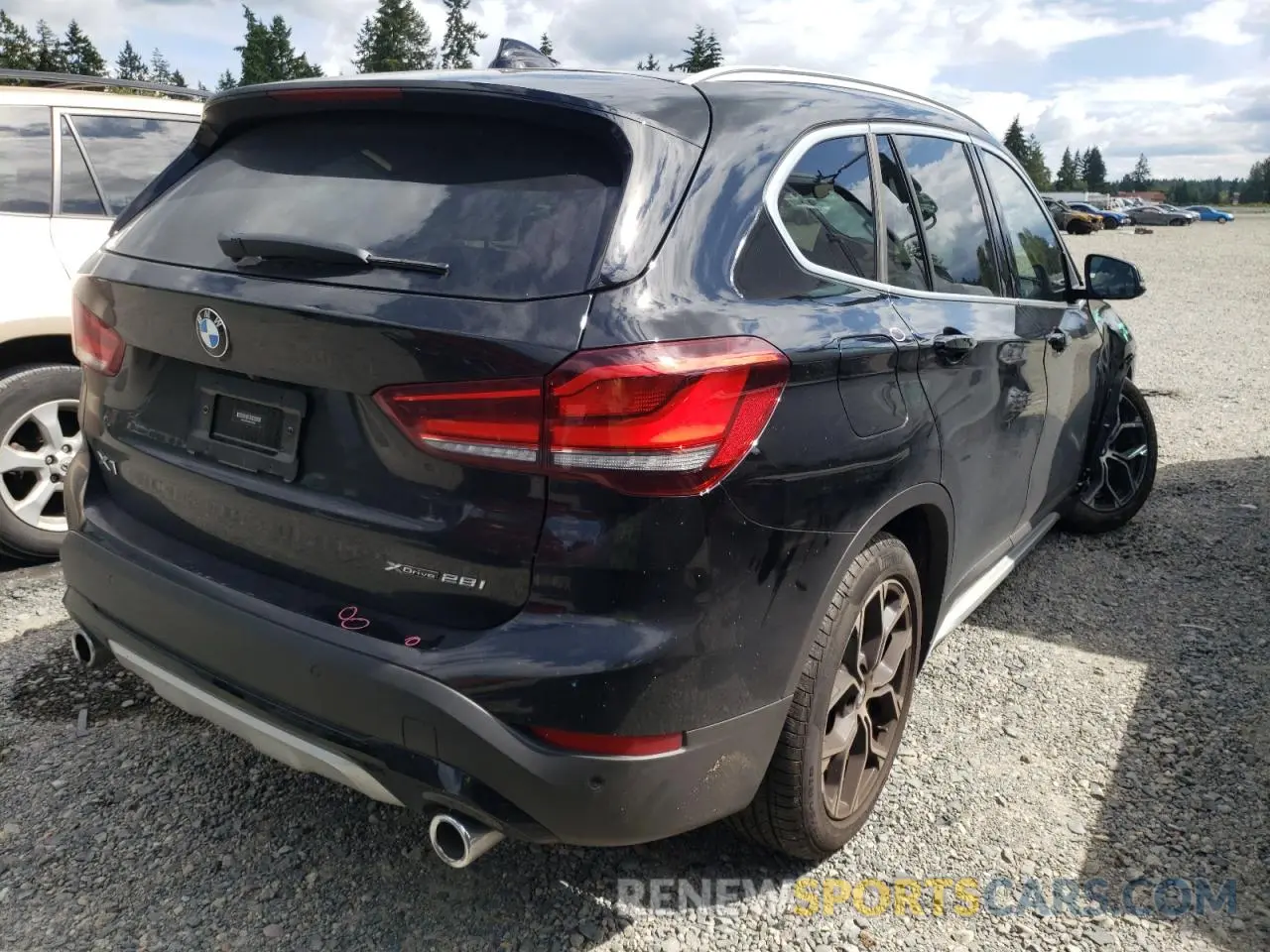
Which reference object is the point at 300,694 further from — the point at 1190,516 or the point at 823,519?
the point at 1190,516

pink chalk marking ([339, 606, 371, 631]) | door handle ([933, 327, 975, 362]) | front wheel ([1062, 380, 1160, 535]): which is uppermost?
door handle ([933, 327, 975, 362])

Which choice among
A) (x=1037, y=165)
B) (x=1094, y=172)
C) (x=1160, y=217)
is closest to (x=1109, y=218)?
(x=1160, y=217)

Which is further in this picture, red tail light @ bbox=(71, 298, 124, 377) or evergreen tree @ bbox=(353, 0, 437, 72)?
evergreen tree @ bbox=(353, 0, 437, 72)

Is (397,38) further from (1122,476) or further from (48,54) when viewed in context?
(1122,476)

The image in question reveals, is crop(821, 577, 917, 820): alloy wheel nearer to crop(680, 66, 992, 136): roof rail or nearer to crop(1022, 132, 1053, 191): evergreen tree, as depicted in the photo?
crop(680, 66, 992, 136): roof rail

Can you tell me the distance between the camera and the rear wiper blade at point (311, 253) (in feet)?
6.53

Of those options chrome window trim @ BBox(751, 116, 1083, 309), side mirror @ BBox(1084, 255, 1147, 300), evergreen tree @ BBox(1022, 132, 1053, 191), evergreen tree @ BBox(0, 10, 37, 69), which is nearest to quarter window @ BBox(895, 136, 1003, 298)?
chrome window trim @ BBox(751, 116, 1083, 309)

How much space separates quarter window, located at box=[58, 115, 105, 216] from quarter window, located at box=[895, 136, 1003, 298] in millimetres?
3450

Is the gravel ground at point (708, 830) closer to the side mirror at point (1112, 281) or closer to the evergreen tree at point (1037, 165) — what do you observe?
the side mirror at point (1112, 281)

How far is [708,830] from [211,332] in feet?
5.76

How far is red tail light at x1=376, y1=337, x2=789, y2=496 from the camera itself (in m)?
1.83

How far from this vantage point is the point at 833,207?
2.50 m

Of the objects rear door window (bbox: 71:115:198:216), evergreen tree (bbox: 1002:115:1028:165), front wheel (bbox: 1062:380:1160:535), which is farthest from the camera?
evergreen tree (bbox: 1002:115:1028:165)

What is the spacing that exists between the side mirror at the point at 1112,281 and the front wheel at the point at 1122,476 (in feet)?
3.18
